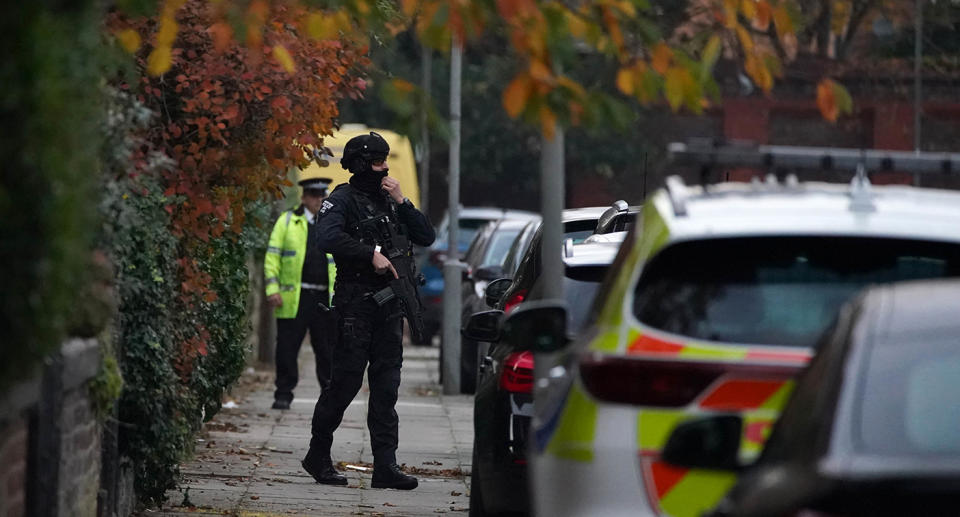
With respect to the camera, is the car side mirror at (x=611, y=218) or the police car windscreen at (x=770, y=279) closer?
the police car windscreen at (x=770, y=279)

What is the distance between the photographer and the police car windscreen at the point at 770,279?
15.9 feet

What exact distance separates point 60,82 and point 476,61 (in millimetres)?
38944

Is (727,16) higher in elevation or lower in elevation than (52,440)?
higher

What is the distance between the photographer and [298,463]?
37.6 feet

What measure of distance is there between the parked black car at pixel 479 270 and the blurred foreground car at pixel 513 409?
309 inches

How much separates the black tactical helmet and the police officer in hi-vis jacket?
4873 millimetres

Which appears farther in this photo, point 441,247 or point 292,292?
point 441,247

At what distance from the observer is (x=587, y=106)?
5.66 m

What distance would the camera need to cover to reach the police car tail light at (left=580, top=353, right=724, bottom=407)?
4.74 m

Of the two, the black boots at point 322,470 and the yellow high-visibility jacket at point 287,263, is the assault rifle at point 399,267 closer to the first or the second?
the black boots at point 322,470

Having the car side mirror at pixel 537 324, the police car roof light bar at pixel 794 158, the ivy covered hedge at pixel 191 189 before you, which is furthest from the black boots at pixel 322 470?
the police car roof light bar at pixel 794 158

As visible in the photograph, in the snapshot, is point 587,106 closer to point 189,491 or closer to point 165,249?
point 165,249

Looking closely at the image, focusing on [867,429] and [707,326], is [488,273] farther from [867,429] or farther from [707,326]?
[867,429]

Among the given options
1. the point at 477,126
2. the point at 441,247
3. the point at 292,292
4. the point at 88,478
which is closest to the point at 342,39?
the point at 88,478
